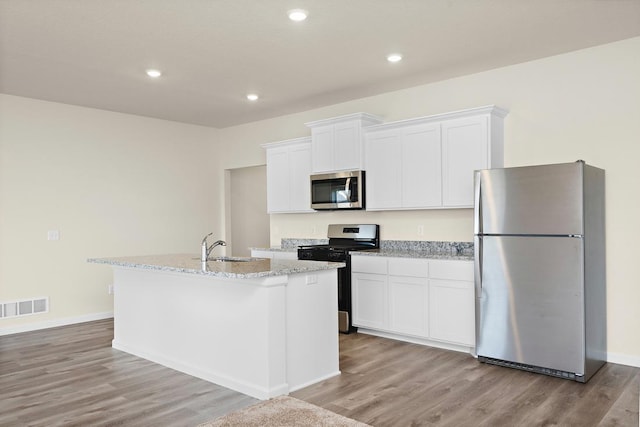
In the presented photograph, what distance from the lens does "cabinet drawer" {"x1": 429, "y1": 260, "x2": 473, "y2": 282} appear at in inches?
171

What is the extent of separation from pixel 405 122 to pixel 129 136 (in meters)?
3.74

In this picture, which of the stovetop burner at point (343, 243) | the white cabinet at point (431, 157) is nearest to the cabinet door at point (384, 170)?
the white cabinet at point (431, 157)

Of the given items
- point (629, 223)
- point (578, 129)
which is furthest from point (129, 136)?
point (629, 223)

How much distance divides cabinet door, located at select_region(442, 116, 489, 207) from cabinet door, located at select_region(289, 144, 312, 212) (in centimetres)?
188

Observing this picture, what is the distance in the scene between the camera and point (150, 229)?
6793 millimetres

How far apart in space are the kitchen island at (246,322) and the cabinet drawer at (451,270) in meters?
1.13

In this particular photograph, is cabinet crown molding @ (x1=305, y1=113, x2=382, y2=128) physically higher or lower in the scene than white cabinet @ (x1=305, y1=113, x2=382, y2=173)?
higher

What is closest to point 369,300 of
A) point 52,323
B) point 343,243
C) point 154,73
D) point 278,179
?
point 343,243

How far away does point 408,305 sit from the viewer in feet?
15.5

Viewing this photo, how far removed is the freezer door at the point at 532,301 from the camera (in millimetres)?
3611

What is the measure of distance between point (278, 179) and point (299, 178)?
38cm

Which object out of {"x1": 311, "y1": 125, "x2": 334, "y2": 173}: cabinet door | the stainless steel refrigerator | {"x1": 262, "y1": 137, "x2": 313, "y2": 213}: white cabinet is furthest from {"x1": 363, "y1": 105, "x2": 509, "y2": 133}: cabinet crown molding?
{"x1": 262, "y1": 137, "x2": 313, "y2": 213}: white cabinet

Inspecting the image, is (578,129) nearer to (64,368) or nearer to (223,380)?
(223,380)

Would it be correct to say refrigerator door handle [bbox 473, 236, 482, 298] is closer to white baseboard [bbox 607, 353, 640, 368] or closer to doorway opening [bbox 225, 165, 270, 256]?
white baseboard [bbox 607, 353, 640, 368]
